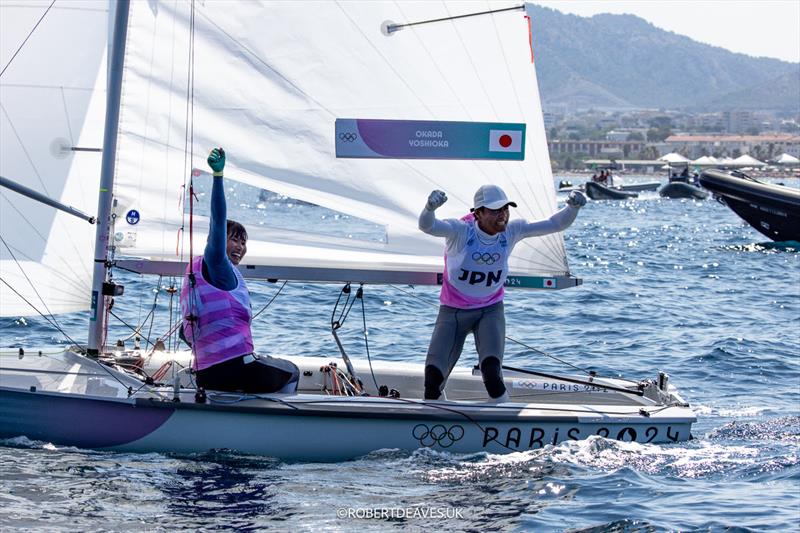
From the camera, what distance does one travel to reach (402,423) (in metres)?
6.86

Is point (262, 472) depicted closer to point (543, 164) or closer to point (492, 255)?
point (492, 255)

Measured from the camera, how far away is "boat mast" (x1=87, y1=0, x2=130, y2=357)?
7500 mm

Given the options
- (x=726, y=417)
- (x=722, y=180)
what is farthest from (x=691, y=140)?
(x=726, y=417)

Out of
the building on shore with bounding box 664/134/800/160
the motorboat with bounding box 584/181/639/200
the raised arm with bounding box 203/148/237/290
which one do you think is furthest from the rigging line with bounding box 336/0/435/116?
the building on shore with bounding box 664/134/800/160

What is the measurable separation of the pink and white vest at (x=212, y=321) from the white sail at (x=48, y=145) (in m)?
1.23

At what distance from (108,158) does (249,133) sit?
863 millimetres

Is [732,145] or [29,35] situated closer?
[29,35]

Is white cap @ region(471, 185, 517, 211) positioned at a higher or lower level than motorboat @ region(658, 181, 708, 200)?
lower

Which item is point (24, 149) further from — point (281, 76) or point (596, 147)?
point (596, 147)

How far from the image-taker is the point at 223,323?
270 inches

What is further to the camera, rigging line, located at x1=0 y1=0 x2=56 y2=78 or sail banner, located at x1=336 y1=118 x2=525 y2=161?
sail banner, located at x1=336 y1=118 x2=525 y2=161

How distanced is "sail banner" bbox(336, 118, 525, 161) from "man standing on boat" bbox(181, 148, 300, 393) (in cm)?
119

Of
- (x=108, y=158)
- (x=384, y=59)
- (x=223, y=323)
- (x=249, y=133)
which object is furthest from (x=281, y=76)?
(x=223, y=323)

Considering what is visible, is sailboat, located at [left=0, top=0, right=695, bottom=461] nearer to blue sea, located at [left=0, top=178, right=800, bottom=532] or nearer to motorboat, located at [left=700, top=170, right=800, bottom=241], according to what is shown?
blue sea, located at [left=0, top=178, right=800, bottom=532]
